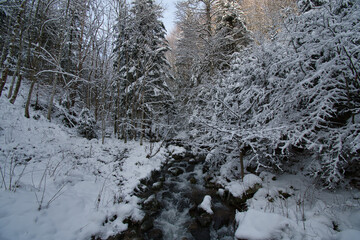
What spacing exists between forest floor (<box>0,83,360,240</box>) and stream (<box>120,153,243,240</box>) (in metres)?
0.42

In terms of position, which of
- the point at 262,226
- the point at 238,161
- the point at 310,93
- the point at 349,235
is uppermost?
the point at 310,93

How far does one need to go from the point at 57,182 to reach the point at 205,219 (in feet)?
14.3

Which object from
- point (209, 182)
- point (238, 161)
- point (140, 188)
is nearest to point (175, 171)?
point (209, 182)

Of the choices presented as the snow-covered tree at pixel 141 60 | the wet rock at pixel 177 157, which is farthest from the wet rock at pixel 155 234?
the snow-covered tree at pixel 141 60

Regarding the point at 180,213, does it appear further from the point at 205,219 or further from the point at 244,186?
the point at 244,186

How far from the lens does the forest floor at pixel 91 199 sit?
9.11 ft

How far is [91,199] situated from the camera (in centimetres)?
420

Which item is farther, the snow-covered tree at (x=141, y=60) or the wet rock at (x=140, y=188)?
the snow-covered tree at (x=141, y=60)

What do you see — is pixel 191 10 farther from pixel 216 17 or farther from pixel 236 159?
pixel 236 159

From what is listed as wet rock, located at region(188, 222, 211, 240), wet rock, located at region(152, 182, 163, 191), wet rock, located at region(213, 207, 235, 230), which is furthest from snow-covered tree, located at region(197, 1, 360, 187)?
wet rock, located at region(152, 182, 163, 191)

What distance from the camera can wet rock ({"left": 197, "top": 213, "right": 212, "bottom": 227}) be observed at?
429cm

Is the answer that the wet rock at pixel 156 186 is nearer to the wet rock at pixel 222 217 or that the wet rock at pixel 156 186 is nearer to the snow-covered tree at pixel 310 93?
the wet rock at pixel 222 217

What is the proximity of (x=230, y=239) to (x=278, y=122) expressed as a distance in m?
3.27

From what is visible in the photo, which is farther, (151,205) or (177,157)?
(177,157)
